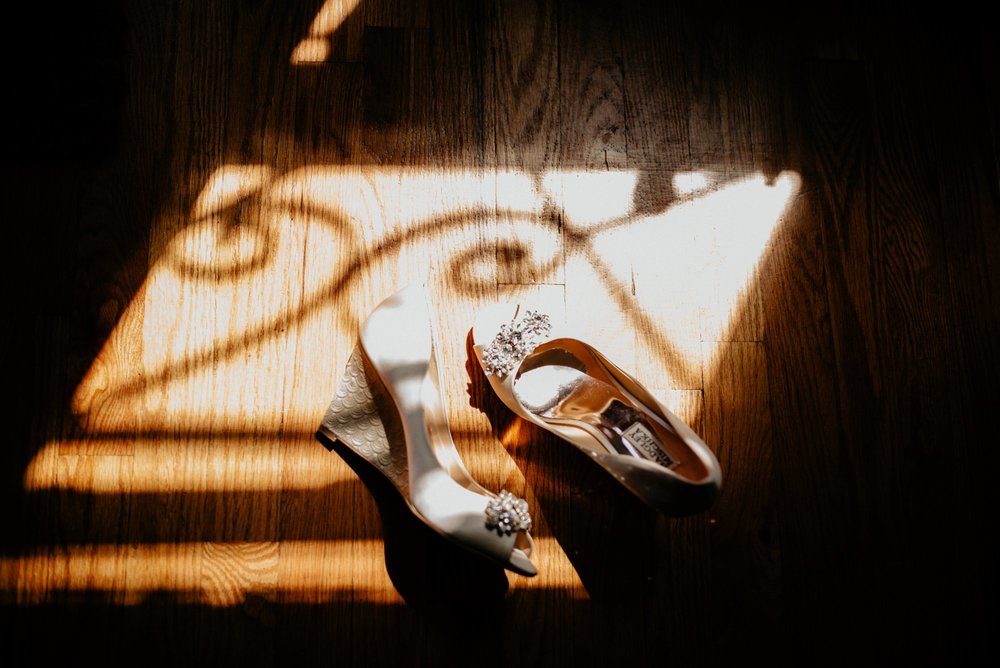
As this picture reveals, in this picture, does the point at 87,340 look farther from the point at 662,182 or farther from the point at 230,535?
the point at 662,182

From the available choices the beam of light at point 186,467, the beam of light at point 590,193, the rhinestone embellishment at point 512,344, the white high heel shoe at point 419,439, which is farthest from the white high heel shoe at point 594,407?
the beam of light at point 186,467

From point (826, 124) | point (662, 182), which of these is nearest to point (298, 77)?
point (662, 182)

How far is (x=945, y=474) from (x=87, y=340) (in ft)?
6.26

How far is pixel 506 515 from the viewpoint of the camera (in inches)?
38.9

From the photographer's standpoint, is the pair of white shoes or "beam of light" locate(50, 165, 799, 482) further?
"beam of light" locate(50, 165, 799, 482)

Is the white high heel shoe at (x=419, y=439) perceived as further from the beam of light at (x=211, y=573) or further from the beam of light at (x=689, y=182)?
the beam of light at (x=689, y=182)

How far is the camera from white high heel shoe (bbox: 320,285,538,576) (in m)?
0.99

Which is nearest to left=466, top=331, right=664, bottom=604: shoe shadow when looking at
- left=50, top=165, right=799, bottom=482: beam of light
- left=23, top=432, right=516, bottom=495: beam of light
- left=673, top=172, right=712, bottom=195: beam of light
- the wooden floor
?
the wooden floor

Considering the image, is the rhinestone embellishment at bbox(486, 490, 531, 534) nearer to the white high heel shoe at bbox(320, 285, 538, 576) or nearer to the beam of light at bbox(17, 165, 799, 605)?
the white high heel shoe at bbox(320, 285, 538, 576)

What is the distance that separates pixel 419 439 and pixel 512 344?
263mm

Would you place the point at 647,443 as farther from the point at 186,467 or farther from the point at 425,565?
the point at 186,467

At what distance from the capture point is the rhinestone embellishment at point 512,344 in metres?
1.08

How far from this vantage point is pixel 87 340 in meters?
1.14

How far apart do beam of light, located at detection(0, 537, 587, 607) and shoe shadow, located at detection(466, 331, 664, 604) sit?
0.12m
